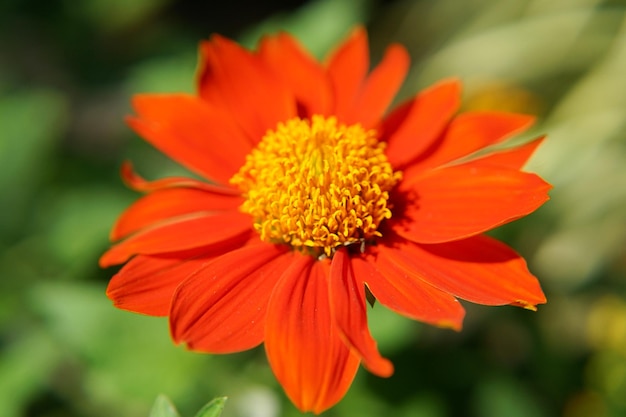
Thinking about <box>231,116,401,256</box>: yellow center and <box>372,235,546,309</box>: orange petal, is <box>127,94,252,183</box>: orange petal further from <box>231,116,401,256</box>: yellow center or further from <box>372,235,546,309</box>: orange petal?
<box>372,235,546,309</box>: orange petal

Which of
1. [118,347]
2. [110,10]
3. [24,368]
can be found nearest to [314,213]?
[118,347]

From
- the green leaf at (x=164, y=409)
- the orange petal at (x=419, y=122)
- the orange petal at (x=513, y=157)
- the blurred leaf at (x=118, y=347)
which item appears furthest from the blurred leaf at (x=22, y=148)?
the orange petal at (x=513, y=157)

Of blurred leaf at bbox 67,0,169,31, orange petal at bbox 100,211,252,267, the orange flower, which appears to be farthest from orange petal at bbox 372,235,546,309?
blurred leaf at bbox 67,0,169,31

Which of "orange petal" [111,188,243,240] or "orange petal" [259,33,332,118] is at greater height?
"orange petal" [259,33,332,118]

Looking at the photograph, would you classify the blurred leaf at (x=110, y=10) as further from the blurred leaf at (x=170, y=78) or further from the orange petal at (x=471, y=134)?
the orange petal at (x=471, y=134)

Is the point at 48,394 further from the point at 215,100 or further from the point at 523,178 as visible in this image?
the point at 523,178

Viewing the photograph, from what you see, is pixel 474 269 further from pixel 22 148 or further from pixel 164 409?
pixel 22 148

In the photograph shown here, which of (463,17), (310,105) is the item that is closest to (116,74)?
(463,17)
